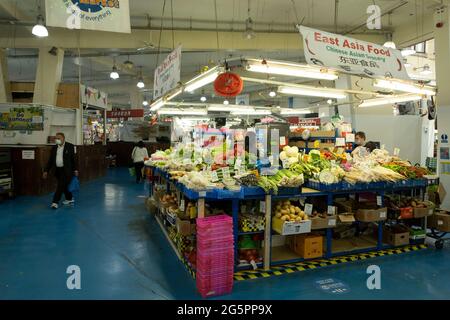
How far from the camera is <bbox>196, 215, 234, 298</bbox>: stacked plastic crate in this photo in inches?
139

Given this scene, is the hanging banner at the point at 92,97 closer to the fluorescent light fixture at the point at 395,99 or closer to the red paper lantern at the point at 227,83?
the red paper lantern at the point at 227,83

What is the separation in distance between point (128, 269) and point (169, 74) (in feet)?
11.7

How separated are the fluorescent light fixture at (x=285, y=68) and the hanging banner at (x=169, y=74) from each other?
1.53 m

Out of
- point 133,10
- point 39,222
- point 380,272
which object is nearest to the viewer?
point 380,272

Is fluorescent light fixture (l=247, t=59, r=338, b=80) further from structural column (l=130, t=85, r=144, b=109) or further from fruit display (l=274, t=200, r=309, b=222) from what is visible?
structural column (l=130, t=85, r=144, b=109)

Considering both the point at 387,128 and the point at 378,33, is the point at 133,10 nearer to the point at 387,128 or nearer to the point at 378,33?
the point at 378,33

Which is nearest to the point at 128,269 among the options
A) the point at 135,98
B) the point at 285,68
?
the point at 285,68

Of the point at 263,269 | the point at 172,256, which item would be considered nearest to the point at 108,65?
the point at 172,256

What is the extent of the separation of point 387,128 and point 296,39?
4372 mm

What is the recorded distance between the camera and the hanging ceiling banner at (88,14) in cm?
388

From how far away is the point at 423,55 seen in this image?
38.8 ft

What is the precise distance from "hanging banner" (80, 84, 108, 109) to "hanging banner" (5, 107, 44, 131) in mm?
1580

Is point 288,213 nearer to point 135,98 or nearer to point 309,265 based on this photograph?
Result: point 309,265

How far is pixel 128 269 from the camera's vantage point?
14.0 feet
